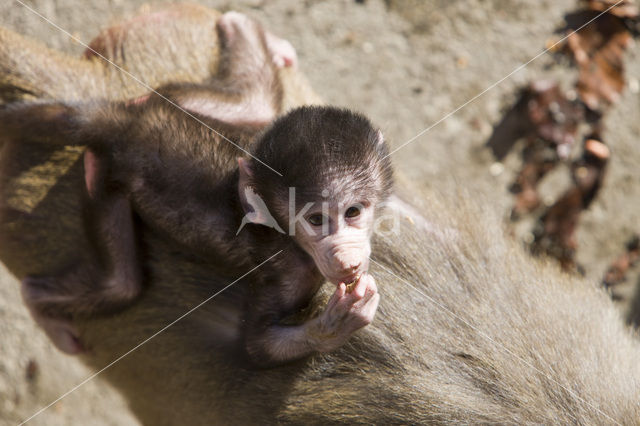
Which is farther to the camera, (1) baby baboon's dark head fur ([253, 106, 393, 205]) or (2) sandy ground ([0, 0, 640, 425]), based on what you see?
(2) sandy ground ([0, 0, 640, 425])

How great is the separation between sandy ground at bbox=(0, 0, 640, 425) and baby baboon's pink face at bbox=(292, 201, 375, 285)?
81.9 inches

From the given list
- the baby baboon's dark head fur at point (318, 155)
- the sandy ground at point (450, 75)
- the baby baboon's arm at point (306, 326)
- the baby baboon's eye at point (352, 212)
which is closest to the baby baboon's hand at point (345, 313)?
the baby baboon's arm at point (306, 326)

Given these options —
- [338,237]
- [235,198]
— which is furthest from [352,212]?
[235,198]

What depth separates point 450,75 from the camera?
15.4 ft

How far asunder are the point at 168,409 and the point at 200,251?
791mm

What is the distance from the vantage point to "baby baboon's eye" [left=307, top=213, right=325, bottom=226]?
246 centimetres

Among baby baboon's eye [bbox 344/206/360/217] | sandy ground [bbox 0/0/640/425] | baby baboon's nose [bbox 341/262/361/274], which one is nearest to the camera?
baby baboon's nose [bbox 341/262/361/274]

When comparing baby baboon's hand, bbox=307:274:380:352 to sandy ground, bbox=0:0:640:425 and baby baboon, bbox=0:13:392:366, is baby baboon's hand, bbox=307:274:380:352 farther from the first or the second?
sandy ground, bbox=0:0:640:425

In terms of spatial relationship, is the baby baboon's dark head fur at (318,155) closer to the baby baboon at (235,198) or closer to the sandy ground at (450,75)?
the baby baboon at (235,198)

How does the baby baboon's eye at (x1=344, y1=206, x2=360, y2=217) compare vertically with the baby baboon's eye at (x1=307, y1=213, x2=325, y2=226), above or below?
above

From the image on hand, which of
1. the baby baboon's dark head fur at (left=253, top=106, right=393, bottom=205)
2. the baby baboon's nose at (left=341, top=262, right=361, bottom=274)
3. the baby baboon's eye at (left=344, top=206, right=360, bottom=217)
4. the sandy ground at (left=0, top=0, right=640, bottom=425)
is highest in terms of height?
the baby baboon's dark head fur at (left=253, top=106, right=393, bottom=205)

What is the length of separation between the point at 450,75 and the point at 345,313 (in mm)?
2701

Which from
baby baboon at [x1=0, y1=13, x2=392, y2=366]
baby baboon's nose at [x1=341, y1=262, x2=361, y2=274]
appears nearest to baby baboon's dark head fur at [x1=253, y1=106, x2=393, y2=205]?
baby baboon at [x1=0, y1=13, x2=392, y2=366]

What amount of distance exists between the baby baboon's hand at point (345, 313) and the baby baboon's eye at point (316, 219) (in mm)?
231
